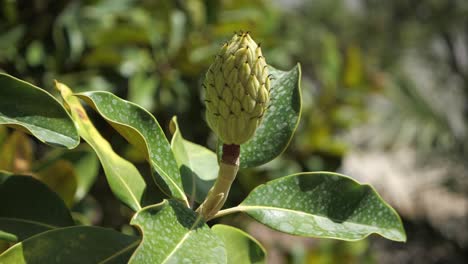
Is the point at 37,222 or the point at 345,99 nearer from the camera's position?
the point at 37,222

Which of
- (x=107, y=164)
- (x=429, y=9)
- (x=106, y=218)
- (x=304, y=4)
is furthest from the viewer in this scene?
(x=304, y=4)

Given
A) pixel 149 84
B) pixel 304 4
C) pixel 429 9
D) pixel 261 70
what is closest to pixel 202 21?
pixel 149 84

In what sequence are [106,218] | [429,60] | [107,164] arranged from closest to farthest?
[107,164] < [106,218] < [429,60]

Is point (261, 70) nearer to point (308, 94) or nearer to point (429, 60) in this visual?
point (308, 94)

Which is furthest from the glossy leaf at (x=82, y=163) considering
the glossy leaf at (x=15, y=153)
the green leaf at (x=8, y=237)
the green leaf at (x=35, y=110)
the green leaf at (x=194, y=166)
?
the green leaf at (x=35, y=110)

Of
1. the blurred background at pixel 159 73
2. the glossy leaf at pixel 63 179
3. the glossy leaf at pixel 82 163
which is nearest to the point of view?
the glossy leaf at pixel 63 179

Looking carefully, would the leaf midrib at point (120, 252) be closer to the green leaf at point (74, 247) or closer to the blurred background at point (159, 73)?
the green leaf at point (74, 247)

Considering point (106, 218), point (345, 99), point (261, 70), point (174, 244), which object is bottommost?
point (106, 218)
